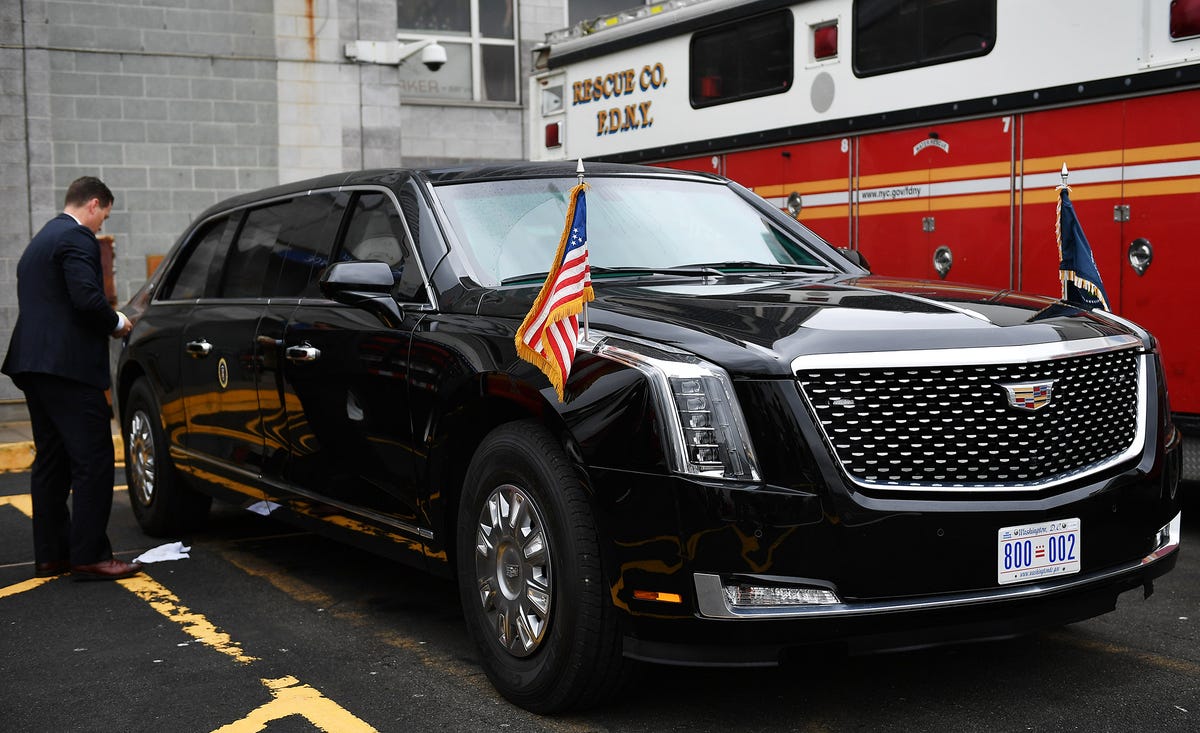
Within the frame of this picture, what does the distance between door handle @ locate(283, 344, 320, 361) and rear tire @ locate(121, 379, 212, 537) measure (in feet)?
5.89

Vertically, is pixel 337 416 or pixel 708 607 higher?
pixel 337 416

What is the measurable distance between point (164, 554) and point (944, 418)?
4438 millimetres

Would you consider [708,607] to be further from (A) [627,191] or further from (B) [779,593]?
(A) [627,191]

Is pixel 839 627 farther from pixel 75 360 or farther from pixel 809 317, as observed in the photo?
pixel 75 360

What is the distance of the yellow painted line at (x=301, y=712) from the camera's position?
4.18 meters

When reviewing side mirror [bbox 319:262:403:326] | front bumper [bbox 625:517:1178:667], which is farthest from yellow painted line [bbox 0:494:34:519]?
front bumper [bbox 625:517:1178:667]

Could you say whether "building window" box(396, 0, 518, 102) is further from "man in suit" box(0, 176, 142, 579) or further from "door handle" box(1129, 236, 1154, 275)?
"door handle" box(1129, 236, 1154, 275)

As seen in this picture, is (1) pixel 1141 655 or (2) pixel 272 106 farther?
(2) pixel 272 106

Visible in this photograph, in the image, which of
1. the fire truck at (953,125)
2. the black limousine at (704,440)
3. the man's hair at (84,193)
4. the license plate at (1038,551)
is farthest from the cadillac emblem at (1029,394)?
the man's hair at (84,193)

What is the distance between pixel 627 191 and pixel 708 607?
2.21m

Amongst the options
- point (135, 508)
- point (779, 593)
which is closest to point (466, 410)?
point (779, 593)

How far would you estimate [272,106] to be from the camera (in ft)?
52.3

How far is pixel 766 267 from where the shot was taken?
5.24 m

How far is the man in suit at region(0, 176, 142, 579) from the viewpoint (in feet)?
20.6
